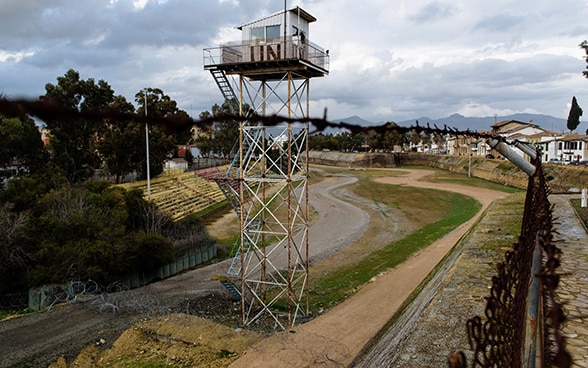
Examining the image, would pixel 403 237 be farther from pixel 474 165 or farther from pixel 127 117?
pixel 474 165

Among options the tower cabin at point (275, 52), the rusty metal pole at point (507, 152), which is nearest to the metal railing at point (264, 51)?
the tower cabin at point (275, 52)

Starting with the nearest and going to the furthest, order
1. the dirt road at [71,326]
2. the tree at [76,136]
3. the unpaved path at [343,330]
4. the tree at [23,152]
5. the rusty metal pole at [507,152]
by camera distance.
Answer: the rusty metal pole at [507,152], the unpaved path at [343,330], the dirt road at [71,326], the tree at [23,152], the tree at [76,136]

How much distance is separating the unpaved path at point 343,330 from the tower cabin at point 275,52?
8762 mm

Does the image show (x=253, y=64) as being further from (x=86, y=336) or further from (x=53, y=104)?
(x=53, y=104)

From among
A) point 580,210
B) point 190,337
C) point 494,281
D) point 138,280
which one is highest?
point 494,281

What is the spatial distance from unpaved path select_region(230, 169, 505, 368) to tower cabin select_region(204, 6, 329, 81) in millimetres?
8762

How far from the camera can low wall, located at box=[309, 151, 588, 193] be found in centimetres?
4285

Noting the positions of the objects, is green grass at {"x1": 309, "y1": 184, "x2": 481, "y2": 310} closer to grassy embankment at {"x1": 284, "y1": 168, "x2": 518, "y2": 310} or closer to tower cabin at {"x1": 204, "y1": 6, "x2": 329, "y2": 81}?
grassy embankment at {"x1": 284, "y1": 168, "x2": 518, "y2": 310}

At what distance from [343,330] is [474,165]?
2421 inches

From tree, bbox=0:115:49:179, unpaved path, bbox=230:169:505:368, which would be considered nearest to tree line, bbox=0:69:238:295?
tree, bbox=0:115:49:179

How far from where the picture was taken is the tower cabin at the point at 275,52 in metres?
15.0

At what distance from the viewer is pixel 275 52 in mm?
15078

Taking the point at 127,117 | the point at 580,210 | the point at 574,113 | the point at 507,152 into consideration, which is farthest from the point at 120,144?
the point at 574,113

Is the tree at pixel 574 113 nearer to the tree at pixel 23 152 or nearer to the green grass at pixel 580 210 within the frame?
the green grass at pixel 580 210
